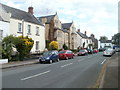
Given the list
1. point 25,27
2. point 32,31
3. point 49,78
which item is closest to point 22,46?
point 25,27

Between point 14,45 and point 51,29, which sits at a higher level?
point 51,29

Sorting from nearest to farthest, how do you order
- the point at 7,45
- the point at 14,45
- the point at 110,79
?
the point at 110,79 < the point at 7,45 < the point at 14,45

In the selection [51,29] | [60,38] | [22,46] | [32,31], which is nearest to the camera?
[22,46]

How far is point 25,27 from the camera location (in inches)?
1304

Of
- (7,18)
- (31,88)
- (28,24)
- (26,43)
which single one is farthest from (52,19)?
(31,88)

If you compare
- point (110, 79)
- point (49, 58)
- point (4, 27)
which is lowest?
point (110, 79)

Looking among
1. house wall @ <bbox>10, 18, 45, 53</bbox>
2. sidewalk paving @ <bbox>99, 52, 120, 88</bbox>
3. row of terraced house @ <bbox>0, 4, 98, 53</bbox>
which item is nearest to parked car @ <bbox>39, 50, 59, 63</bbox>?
row of terraced house @ <bbox>0, 4, 98, 53</bbox>

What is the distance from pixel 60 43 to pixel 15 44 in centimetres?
2763

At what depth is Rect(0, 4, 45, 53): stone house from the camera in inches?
1200

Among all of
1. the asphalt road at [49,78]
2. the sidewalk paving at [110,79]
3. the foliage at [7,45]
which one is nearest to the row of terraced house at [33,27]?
the foliage at [7,45]

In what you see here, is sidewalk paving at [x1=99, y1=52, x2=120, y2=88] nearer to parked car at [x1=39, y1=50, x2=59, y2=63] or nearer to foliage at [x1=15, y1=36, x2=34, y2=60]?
parked car at [x1=39, y1=50, x2=59, y2=63]

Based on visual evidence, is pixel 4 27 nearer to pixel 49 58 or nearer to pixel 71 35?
pixel 49 58

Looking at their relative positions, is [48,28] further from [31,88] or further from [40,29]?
[31,88]

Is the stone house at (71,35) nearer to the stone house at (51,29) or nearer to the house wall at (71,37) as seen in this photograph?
the house wall at (71,37)
